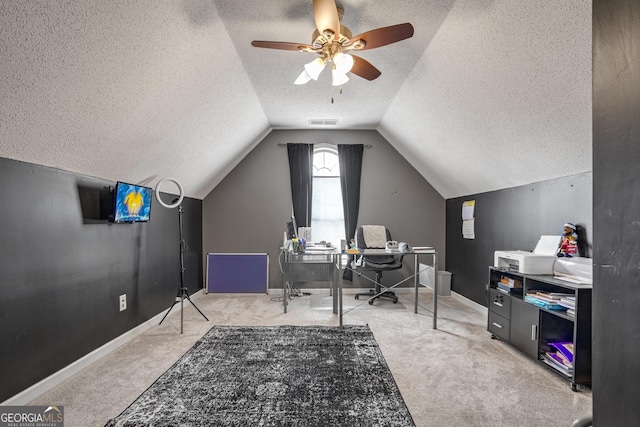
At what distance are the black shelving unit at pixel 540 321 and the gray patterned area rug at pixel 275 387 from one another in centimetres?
120

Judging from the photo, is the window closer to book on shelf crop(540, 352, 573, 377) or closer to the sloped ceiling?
the sloped ceiling

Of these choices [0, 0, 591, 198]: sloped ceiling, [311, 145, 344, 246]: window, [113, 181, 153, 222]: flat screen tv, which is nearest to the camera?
[0, 0, 591, 198]: sloped ceiling

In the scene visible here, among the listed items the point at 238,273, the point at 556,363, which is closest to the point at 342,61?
the point at 556,363

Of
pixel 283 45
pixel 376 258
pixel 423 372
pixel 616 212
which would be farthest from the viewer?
pixel 376 258

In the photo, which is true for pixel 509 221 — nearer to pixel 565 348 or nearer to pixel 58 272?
pixel 565 348

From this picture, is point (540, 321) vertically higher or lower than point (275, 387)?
higher

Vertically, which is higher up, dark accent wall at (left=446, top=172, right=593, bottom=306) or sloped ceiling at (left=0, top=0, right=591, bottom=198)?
sloped ceiling at (left=0, top=0, right=591, bottom=198)

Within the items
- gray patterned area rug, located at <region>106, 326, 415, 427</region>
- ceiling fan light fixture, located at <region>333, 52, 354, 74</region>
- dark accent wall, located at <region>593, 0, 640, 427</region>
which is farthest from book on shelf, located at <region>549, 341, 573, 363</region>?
ceiling fan light fixture, located at <region>333, 52, 354, 74</region>

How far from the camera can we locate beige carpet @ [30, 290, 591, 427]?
1.98 m

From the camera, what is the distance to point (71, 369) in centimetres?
238

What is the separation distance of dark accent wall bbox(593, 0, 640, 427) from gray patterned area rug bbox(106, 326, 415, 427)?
1.61m

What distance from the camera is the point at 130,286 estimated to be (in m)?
3.16

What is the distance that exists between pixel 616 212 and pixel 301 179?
183 inches

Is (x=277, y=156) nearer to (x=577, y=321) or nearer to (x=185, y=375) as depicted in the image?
(x=185, y=375)
